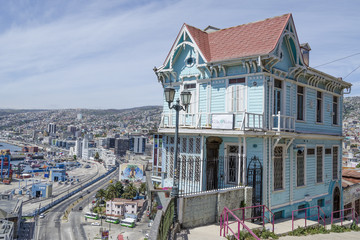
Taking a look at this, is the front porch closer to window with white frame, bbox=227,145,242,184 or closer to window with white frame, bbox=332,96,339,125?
window with white frame, bbox=227,145,242,184

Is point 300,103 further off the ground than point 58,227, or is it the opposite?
point 300,103

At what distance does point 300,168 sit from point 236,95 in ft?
18.8

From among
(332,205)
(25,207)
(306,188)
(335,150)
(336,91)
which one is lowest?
(25,207)

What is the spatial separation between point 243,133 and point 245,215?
3.31 m

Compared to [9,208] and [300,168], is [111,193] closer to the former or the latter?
[9,208]

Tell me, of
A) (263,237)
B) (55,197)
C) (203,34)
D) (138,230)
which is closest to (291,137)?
(263,237)

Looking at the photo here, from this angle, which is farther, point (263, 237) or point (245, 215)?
point (245, 215)

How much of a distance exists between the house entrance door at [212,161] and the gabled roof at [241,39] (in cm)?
405

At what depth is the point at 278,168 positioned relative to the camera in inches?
601

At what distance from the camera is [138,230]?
6725 cm

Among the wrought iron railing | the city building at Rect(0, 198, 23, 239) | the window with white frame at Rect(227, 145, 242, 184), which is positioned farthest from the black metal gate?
the city building at Rect(0, 198, 23, 239)

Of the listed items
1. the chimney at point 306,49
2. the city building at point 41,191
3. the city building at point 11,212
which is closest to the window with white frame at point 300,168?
the chimney at point 306,49

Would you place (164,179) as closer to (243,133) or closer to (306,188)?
(243,133)

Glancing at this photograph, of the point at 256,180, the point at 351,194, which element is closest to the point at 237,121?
the point at 256,180
